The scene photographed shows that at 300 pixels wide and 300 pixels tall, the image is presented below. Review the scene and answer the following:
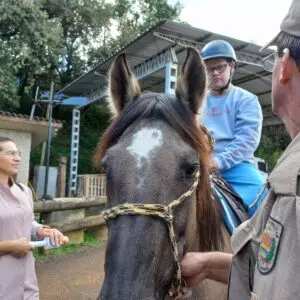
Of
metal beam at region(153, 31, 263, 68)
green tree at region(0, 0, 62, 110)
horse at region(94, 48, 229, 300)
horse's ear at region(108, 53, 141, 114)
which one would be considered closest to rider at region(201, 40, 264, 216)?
horse at region(94, 48, 229, 300)

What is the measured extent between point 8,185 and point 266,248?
3.33 meters

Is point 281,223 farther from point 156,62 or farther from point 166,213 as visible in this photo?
point 156,62

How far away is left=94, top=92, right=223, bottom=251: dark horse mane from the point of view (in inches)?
92.1

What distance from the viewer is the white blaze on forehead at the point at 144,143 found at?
6.84 ft

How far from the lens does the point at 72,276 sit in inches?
311

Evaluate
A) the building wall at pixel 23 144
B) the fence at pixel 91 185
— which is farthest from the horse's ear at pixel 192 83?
the fence at pixel 91 185

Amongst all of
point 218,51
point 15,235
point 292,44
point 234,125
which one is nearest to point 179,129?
point 292,44

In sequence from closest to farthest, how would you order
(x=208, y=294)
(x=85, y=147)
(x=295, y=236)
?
(x=295, y=236), (x=208, y=294), (x=85, y=147)

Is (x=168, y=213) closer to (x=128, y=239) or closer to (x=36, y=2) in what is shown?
(x=128, y=239)

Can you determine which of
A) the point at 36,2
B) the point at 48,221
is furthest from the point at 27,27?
the point at 48,221

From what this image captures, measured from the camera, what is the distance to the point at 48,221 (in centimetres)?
1001

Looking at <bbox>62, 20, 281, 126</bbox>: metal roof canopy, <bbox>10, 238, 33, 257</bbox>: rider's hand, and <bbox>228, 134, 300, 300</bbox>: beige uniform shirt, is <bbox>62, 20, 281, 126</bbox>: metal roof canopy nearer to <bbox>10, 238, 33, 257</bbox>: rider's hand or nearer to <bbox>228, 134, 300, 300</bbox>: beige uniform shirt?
<bbox>10, 238, 33, 257</bbox>: rider's hand

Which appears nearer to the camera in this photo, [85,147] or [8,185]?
[8,185]

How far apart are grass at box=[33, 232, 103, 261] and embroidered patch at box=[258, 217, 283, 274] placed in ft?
27.9
